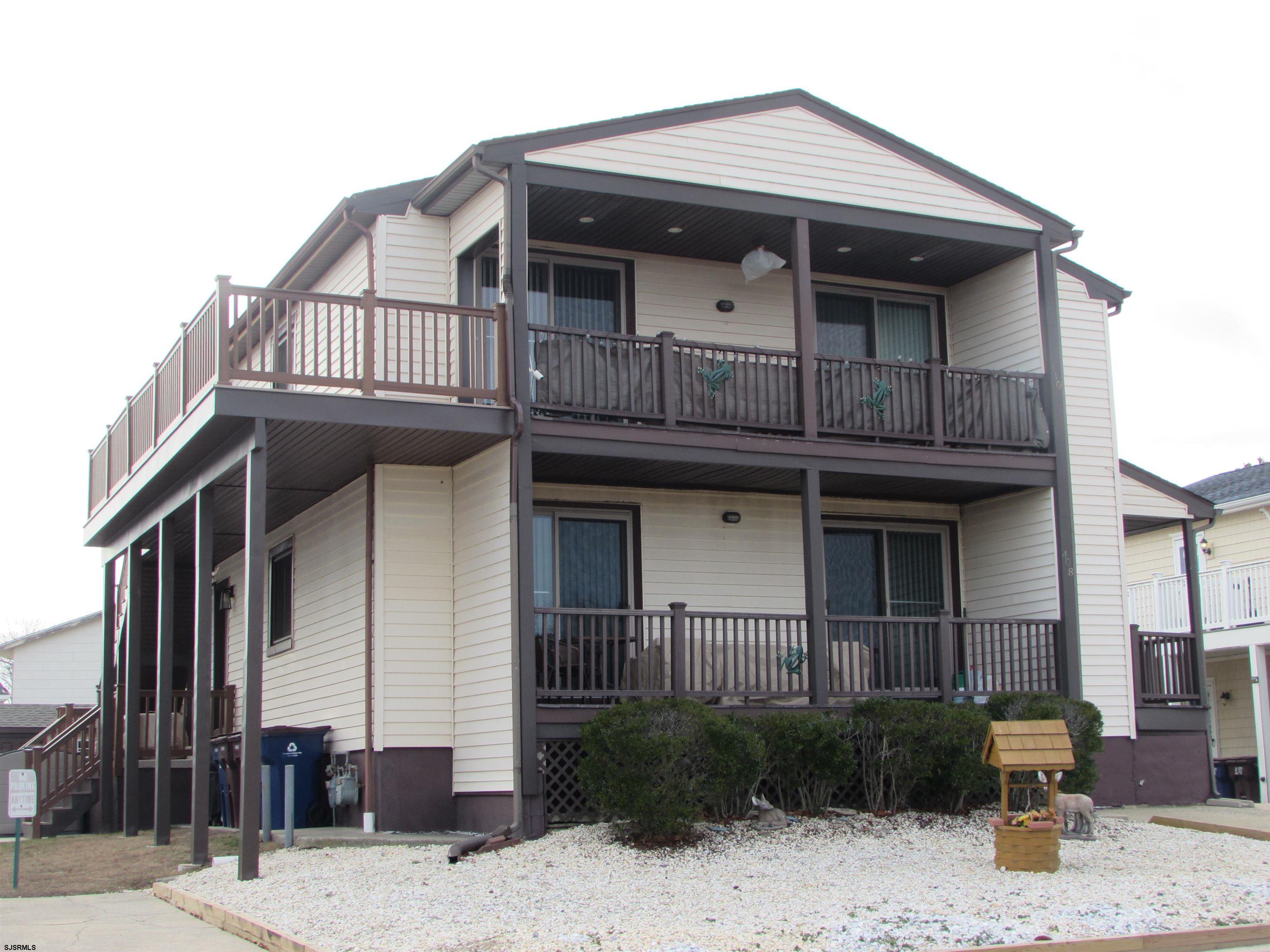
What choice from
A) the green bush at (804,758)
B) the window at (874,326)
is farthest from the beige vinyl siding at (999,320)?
the green bush at (804,758)

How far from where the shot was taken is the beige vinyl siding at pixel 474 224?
14266mm

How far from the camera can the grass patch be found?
482 inches

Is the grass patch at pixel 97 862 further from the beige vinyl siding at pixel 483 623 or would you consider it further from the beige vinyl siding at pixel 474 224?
the beige vinyl siding at pixel 474 224

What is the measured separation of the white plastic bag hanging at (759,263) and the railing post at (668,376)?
195cm

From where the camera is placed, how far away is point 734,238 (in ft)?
52.7

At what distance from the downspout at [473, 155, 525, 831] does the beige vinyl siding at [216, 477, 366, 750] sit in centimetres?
232

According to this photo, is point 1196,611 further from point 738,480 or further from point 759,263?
point 759,263

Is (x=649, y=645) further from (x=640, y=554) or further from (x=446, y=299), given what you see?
(x=446, y=299)

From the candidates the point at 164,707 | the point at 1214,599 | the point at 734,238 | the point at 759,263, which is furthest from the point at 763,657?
the point at 1214,599

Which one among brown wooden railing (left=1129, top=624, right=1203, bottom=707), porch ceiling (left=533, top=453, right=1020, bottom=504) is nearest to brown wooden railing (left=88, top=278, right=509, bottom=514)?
porch ceiling (left=533, top=453, right=1020, bottom=504)

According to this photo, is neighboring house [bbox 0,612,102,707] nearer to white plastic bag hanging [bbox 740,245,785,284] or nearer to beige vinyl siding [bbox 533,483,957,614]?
beige vinyl siding [bbox 533,483,957,614]

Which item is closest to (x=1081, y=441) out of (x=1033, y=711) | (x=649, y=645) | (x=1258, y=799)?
(x=1033, y=711)

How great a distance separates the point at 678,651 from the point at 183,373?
19.0 feet

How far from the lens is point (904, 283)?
58.9ft
